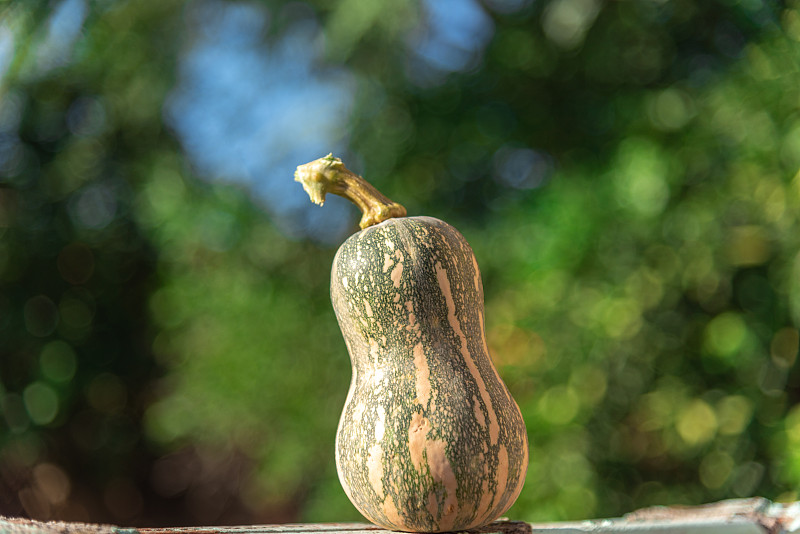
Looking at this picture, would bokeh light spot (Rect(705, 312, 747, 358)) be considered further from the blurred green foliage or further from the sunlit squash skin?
the sunlit squash skin

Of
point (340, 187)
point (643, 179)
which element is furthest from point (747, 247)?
point (340, 187)

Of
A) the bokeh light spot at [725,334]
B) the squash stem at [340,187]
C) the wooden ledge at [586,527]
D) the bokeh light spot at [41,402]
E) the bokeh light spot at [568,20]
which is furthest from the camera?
the bokeh light spot at [41,402]

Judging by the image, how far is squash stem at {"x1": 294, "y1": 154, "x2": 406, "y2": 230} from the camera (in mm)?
1449

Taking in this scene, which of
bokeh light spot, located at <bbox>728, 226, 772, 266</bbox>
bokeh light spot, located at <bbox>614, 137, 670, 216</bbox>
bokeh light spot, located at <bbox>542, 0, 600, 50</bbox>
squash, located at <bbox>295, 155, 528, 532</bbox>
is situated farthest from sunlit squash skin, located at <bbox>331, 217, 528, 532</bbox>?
bokeh light spot, located at <bbox>542, 0, 600, 50</bbox>

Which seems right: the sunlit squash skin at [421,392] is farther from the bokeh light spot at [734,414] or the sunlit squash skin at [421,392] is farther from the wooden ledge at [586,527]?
the bokeh light spot at [734,414]

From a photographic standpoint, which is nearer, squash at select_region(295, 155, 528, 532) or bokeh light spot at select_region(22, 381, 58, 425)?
squash at select_region(295, 155, 528, 532)

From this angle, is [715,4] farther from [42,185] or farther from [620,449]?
[42,185]

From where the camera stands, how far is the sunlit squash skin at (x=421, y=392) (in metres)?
1.25

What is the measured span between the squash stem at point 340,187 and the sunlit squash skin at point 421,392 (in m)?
0.06

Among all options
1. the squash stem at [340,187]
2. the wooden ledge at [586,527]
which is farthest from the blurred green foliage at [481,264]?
the squash stem at [340,187]

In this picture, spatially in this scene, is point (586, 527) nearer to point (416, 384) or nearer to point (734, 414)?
point (416, 384)

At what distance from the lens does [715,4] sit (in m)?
3.37

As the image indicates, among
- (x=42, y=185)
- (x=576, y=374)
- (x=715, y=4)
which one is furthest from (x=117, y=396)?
(x=715, y=4)

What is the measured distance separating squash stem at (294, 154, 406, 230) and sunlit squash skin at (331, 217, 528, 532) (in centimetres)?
6
